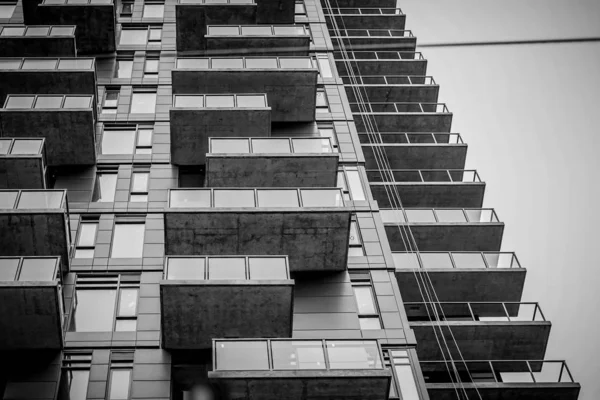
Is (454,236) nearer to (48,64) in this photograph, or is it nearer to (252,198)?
(252,198)

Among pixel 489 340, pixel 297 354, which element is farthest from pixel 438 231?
pixel 297 354

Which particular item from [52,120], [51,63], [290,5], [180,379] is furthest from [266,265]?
[290,5]

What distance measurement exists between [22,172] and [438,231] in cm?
1561

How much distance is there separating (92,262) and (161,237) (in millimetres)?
2392

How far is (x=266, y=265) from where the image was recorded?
2241 cm

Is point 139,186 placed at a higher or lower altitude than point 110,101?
lower

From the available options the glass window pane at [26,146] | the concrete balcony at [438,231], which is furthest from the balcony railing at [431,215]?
the glass window pane at [26,146]

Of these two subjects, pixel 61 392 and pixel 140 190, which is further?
pixel 140 190

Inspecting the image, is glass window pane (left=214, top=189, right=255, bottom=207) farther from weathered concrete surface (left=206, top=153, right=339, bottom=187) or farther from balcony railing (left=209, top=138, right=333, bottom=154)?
balcony railing (left=209, top=138, right=333, bottom=154)

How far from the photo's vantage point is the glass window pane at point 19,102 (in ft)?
93.0

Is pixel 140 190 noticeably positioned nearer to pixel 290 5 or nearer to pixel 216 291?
pixel 216 291

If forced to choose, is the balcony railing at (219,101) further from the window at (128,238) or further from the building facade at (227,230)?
the window at (128,238)

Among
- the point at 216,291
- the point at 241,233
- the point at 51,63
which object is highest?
the point at 51,63

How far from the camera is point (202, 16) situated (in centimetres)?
3647
